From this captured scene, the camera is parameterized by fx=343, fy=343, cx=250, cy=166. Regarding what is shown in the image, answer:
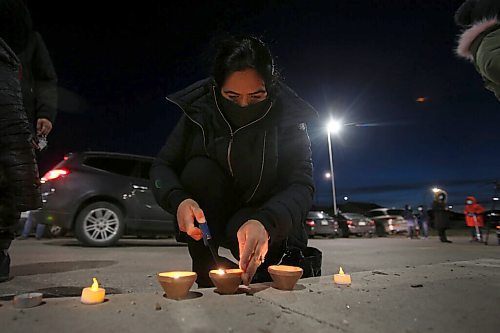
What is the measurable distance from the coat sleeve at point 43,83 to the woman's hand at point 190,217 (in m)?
1.86

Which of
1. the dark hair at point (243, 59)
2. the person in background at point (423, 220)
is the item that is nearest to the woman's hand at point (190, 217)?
the dark hair at point (243, 59)

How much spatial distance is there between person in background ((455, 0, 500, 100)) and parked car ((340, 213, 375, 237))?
1502cm

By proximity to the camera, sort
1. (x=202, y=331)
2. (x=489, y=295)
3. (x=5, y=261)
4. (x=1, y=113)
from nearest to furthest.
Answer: (x=202, y=331) → (x=489, y=295) → (x=1, y=113) → (x=5, y=261)

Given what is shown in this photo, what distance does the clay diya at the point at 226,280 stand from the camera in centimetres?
161

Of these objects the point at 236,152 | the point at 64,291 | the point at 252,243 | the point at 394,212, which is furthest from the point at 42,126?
the point at 394,212

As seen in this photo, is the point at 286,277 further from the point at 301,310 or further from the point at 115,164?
the point at 115,164

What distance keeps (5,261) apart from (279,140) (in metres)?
2.25

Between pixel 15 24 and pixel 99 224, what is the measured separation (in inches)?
178

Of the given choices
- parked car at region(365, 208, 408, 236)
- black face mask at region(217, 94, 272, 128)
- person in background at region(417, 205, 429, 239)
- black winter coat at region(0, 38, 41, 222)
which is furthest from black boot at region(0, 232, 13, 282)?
parked car at region(365, 208, 408, 236)

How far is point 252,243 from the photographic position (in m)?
1.62

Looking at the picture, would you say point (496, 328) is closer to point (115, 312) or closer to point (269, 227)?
point (269, 227)

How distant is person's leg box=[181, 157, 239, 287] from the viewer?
217 centimetres

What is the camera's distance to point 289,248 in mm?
2381

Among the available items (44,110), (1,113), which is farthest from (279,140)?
(44,110)
